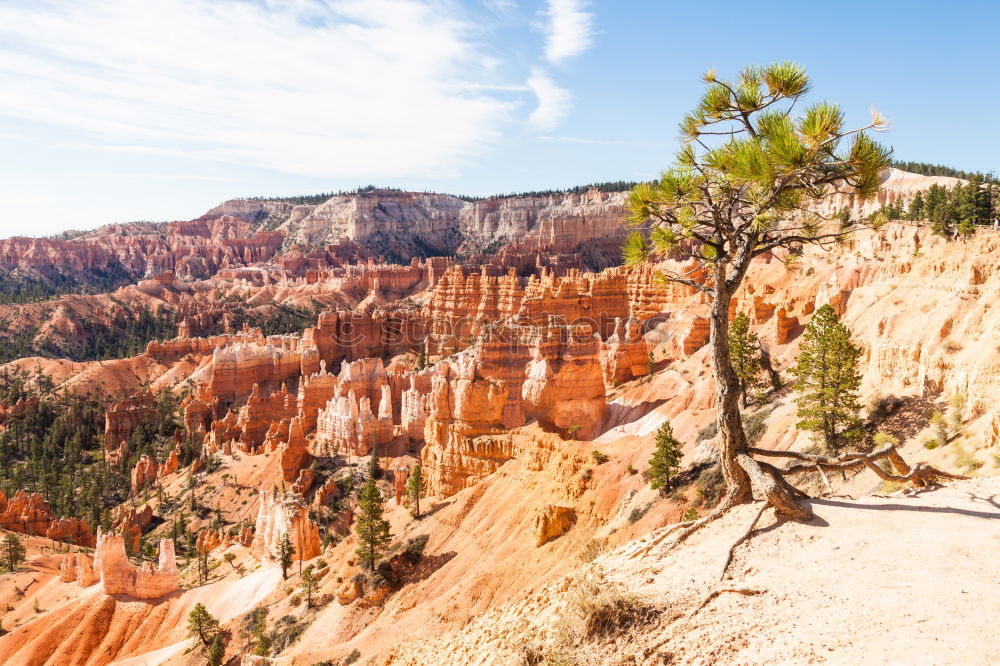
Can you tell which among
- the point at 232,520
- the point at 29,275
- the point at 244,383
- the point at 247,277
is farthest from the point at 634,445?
the point at 29,275

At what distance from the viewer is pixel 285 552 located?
103ft

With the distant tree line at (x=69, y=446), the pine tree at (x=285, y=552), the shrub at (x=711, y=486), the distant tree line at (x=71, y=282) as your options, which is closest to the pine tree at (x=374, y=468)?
the pine tree at (x=285, y=552)

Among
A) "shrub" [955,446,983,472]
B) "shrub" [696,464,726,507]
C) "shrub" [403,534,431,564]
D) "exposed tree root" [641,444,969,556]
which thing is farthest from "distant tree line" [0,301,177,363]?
"shrub" [955,446,983,472]

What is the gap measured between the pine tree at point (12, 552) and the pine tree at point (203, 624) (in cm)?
1921

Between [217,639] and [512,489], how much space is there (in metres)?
14.4

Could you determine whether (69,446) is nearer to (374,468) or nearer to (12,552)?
(12,552)

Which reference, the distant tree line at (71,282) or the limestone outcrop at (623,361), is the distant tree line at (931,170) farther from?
the distant tree line at (71,282)

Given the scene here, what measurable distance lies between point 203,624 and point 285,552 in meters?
4.75

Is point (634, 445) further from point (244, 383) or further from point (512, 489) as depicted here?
point (244, 383)

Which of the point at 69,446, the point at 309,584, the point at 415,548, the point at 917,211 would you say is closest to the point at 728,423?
the point at 415,548

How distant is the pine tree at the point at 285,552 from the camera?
31.5 meters

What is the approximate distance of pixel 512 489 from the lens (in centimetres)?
2756

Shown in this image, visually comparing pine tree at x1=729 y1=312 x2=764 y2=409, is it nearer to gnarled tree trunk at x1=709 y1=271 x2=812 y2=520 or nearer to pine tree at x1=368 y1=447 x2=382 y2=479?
gnarled tree trunk at x1=709 y1=271 x2=812 y2=520

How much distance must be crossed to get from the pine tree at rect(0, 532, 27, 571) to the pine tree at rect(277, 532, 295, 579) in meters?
20.3
